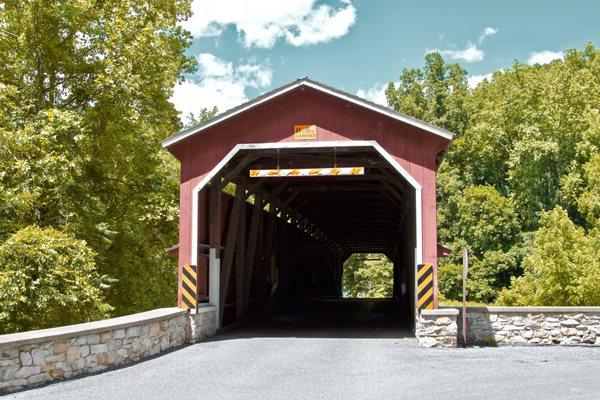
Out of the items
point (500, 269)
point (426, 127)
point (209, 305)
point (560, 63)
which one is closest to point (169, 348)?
point (209, 305)

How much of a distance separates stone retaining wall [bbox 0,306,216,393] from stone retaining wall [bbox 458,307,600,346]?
5.23 m

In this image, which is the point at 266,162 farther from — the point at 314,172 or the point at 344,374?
the point at 344,374

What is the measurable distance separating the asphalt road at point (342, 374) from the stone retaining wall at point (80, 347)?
A: 0.67ft

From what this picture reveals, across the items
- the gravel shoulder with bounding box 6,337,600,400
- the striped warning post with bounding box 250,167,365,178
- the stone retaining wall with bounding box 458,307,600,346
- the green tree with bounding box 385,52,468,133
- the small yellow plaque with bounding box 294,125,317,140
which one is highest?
the green tree with bounding box 385,52,468,133

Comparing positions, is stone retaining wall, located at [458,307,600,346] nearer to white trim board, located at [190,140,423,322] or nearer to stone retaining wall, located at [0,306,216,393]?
white trim board, located at [190,140,423,322]

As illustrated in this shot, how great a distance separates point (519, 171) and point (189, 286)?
29.9 metres

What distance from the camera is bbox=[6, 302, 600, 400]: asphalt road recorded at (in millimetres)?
7391

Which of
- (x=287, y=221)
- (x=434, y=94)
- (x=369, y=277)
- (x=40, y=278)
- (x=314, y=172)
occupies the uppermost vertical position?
(x=434, y=94)

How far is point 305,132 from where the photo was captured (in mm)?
12859

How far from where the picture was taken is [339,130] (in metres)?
12.8

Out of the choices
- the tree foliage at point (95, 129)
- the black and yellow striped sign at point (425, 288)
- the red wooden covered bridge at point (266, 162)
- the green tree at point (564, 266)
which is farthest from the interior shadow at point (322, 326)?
the green tree at point (564, 266)

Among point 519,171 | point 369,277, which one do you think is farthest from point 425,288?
point 369,277

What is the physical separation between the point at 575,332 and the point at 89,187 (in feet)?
42.4

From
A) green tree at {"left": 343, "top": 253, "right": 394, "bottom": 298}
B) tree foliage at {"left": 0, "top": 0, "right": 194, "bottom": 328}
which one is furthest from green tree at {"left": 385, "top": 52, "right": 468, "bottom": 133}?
tree foliage at {"left": 0, "top": 0, "right": 194, "bottom": 328}
